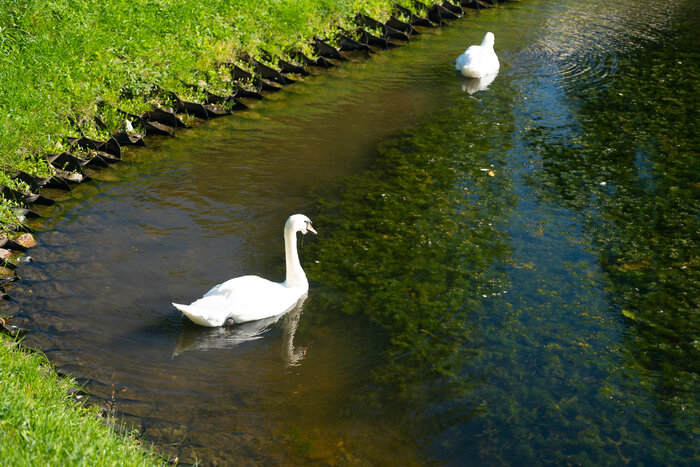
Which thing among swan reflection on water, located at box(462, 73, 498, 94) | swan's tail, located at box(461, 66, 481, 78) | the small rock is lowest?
the small rock

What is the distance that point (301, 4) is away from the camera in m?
15.2

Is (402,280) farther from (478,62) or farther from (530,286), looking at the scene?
(478,62)

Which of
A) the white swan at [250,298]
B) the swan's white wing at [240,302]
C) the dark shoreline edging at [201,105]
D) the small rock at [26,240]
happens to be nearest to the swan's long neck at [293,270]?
the white swan at [250,298]

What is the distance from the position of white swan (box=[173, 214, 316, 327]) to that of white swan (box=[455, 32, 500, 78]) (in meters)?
7.95

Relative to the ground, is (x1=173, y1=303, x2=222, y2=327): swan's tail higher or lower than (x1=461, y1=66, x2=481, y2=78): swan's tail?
lower

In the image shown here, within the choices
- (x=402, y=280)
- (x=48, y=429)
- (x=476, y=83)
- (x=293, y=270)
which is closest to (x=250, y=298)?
(x=293, y=270)

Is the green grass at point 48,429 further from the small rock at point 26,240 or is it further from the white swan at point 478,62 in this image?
the white swan at point 478,62

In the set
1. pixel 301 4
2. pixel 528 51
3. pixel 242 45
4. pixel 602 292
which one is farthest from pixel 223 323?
pixel 528 51

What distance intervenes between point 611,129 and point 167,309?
845cm

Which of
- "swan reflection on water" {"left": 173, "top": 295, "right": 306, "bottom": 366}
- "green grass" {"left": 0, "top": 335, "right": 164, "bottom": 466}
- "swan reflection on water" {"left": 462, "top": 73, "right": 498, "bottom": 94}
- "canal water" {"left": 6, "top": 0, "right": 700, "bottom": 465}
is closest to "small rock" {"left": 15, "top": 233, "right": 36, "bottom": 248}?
"canal water" {"left": 6, "top": 0, "right": 700, "bottom": 465}

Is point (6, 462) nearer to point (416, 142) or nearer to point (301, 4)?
point (416, 142)

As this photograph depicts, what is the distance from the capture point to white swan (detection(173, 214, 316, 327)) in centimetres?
712

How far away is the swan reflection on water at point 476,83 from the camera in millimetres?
14320

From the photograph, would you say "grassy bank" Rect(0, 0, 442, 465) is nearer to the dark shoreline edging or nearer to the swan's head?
the dark shoreline edging
